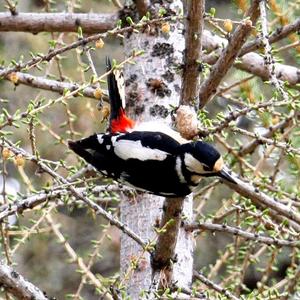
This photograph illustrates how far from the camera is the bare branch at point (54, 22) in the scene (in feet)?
10.8

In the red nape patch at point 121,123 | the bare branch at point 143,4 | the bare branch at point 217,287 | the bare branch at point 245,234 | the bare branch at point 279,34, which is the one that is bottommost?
the bare branch at point 217,287

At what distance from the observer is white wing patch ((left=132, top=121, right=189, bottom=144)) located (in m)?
2.54

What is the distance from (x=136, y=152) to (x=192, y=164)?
203 mm

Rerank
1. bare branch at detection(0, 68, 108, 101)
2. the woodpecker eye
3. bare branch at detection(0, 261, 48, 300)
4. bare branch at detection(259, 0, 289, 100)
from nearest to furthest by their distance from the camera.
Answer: bare branch at detection(259, 0, 289, 100), bare branch at detection(0, 261, 48, 300), the woodpecker eye, bare branch at detection(0, 68, 108, 101)

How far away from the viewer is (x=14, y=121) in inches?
80.3

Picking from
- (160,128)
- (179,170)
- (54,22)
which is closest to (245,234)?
(179,170)

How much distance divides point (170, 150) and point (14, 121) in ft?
2.11

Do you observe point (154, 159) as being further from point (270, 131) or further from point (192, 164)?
point (270, 131)

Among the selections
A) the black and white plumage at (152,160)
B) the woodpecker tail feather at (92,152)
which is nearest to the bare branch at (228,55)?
the black and white plumage at (152,160)

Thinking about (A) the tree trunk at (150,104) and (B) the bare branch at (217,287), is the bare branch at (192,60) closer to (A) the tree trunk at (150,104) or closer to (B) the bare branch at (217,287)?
(A) the tree trunk at (150,104)

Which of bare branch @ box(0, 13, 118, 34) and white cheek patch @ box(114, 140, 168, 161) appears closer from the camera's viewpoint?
white cheek patch @ box(114, 140, 168, 161)

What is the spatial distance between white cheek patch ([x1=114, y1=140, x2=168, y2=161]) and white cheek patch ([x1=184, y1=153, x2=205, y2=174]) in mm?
106

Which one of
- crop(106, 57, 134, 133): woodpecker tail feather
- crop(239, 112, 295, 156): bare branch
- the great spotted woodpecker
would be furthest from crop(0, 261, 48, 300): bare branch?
crop(239, 112, 295, 156): bare branch

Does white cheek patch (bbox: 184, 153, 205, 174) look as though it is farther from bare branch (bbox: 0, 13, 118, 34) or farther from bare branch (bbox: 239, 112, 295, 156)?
bare branch (bbox: 0, 13, 118, 34)
